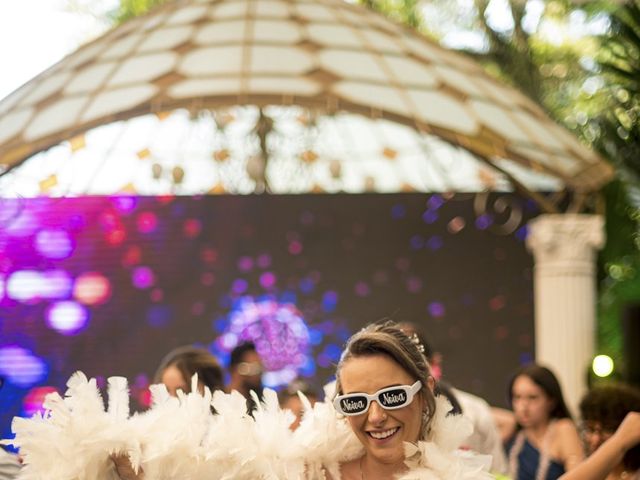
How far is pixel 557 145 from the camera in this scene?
36.5ft

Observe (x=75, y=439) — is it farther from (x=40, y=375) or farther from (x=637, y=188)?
(x=637, y=188)

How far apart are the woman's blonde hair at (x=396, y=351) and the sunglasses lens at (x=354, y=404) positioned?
0.32 ft

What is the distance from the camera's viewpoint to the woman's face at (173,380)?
543cm

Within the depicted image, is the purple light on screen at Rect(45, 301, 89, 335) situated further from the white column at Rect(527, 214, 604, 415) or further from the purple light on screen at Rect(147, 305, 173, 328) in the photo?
the white column at Rect(527, 214, 604, 415)

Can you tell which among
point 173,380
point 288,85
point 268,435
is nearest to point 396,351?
point 268,435

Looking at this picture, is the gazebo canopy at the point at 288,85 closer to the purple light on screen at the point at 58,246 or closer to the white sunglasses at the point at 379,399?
the purple light on screen at the point at 58,246

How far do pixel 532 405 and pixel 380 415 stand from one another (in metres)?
2.67

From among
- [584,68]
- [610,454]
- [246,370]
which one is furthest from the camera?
[584,68]

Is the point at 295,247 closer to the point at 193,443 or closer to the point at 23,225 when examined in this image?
the point at 23,225

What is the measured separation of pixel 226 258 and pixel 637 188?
3.41 metres

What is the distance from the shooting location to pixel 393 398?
3449 millimetres

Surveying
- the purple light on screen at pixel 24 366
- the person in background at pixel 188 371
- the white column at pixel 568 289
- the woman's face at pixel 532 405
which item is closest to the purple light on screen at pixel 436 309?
the white column at pixel 568 289

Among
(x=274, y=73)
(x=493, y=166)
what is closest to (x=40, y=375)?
(x=274, y=73)

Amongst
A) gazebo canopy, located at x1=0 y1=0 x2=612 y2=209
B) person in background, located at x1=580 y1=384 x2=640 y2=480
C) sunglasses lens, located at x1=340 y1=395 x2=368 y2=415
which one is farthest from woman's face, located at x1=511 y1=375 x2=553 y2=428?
gazebo canopy, located at x1=0 y1=0 x2=612 y2=209
